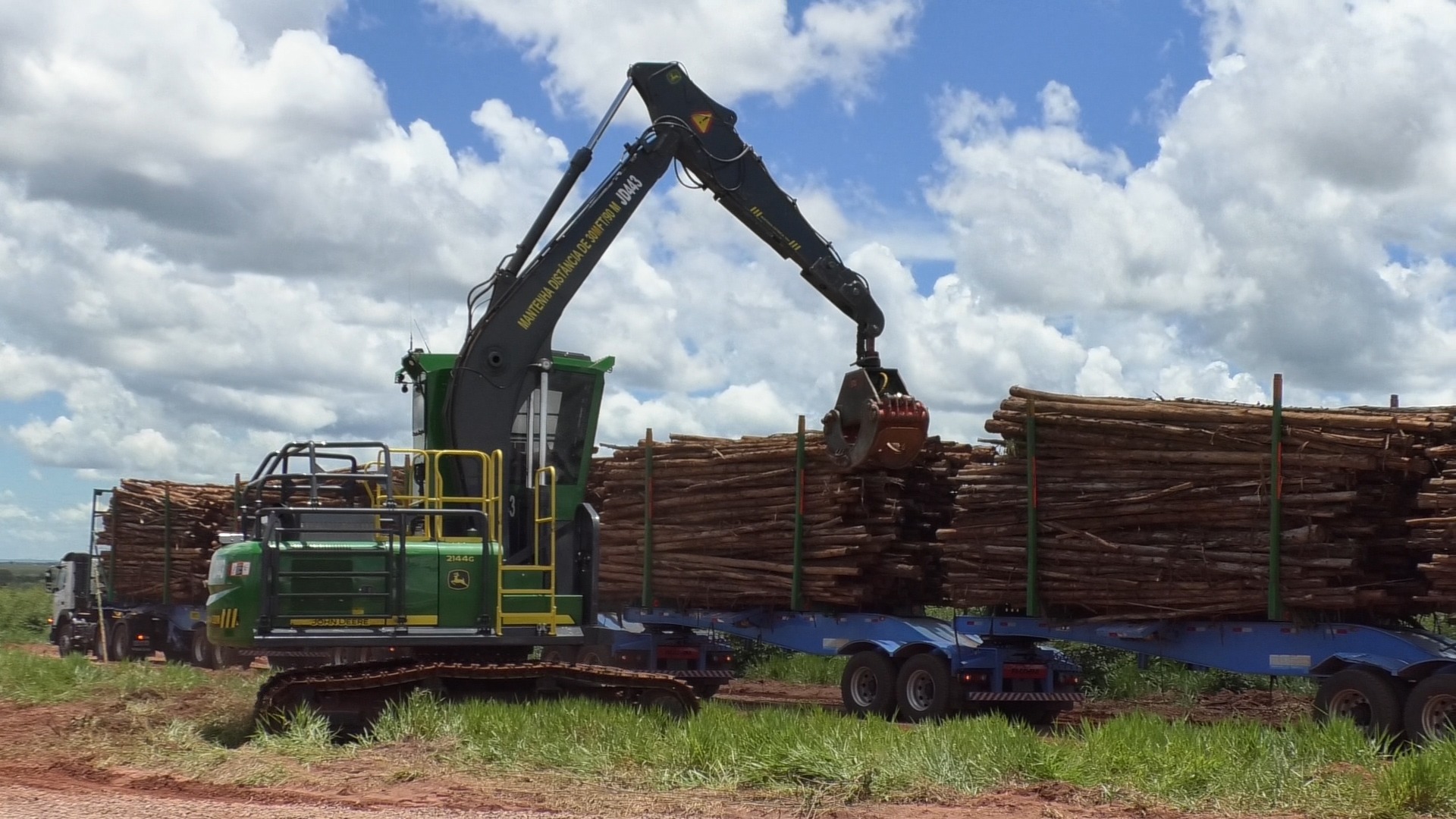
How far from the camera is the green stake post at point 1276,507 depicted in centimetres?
1386

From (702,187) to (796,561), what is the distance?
450 centimetres

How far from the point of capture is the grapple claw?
16.0 meters

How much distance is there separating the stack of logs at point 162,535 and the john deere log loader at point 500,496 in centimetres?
1259

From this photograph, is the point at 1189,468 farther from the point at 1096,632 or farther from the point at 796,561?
the point at 796,561

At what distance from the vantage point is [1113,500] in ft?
50.7

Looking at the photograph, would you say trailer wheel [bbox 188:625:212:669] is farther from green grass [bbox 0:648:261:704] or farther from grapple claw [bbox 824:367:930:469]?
grapple claw [bbox 824:367:930:469]

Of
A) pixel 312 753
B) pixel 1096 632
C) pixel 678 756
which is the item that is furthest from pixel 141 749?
pixel 1096 632

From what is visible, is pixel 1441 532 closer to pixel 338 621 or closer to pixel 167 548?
pixel 338 621

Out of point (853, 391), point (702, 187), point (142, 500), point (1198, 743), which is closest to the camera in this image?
point (1198, 743)

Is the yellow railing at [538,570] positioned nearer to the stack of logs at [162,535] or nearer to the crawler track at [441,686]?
the crawler track at [441,686]

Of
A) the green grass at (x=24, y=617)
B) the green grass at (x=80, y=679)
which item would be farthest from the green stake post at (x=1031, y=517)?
the green grass at (x=24, y=617)

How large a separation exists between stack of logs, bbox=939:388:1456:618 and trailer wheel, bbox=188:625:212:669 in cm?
1637

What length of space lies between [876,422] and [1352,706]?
5220 millimetres

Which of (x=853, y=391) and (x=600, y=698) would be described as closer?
(x=600, y=698)
